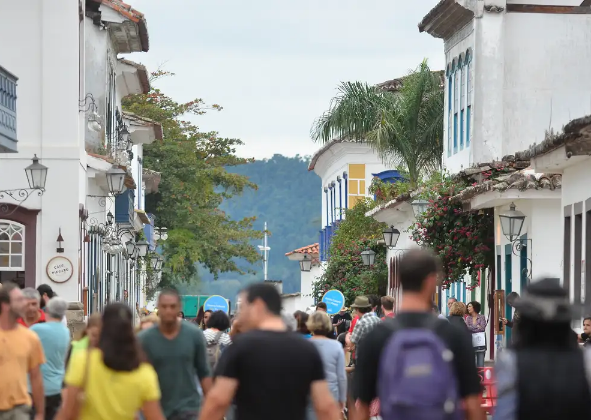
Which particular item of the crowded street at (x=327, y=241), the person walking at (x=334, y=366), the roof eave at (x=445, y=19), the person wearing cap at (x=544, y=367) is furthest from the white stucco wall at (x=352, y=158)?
the person wearing cap at (x=544, y=367)

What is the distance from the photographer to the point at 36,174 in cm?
2583

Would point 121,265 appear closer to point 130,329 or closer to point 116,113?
point 116,113

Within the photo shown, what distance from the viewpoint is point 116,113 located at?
37969mm

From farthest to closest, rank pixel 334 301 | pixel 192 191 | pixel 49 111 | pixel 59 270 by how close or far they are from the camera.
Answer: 1. pixel 192 191
2. pixel 334 301
3. pixel 49 111
4. pixel 59 270

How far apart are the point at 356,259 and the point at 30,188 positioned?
21286 mm

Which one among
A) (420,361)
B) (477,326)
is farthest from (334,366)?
(477,326)

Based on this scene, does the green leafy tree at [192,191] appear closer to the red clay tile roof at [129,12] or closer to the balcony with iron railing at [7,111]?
the red clay tile roof at [129,12]

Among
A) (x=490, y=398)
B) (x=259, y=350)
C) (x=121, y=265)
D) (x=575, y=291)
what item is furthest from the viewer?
(x=121, y=265)

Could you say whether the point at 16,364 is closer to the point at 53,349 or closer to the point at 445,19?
the point at 53,349

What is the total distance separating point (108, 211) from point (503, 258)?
12.9m

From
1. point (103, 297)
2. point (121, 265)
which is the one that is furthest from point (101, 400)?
point (121, 265)

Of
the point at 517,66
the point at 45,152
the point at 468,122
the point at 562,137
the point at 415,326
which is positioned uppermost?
the point at 517,66

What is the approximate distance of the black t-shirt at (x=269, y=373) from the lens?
8148mm

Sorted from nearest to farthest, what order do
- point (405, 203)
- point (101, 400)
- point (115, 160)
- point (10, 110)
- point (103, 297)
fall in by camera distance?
point (101, 400) < point (10, 110) < point (115, 160) < point (103, 297) < point (405, 203)
